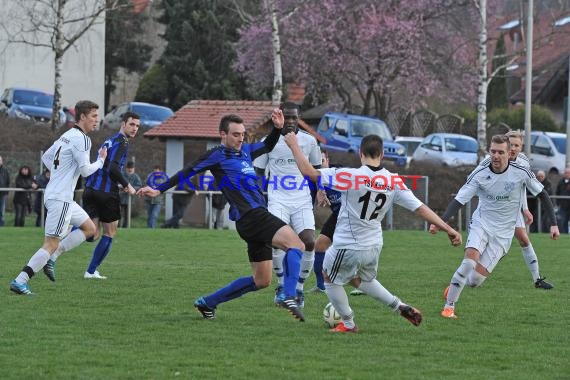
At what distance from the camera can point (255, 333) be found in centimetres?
958

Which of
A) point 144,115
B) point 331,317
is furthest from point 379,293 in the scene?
point 144,115

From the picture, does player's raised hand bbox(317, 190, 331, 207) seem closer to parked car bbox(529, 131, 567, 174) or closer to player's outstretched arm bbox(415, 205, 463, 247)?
player's outstretched arm bbox(415, 205, 463, 247)

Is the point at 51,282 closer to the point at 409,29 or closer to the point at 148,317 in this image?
the point at 148,317

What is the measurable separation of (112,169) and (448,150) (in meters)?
25.7

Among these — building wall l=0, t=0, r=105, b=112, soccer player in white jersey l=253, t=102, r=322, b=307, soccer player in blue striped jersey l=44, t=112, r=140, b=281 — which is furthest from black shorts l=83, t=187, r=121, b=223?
building wall l=0, t=0, r=105, b=112

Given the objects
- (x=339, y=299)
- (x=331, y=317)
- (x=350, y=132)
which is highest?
(x=350, y=132)

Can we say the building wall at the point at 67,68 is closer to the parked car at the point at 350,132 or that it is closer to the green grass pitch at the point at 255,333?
the parked car at the point at 350,132

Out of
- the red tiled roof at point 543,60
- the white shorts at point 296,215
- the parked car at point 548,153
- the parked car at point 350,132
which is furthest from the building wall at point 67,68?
the white shorts at point 296,215

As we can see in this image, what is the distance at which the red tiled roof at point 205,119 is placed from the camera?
28.6 meters

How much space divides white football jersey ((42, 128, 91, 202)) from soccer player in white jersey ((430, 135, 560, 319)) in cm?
407

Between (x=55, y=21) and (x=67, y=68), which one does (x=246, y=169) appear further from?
(x=67, y=68)

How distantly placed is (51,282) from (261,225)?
4280mm

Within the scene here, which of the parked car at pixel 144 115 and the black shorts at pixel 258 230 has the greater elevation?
the parked car at pixel 144 115

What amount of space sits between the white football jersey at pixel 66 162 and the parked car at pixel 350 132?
24.0 meters
